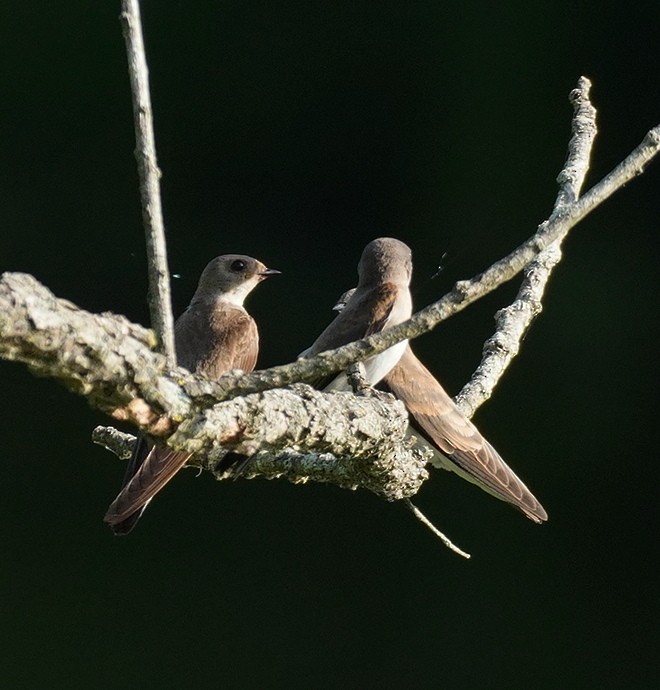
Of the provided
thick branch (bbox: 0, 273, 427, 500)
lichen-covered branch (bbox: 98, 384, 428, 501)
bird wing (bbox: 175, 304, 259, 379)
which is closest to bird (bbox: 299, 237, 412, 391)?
bird wing (bbox: 175, 304, 259, 379)

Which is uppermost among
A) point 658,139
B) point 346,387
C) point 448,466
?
point 658,139

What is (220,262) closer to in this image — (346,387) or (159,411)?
(346,387)

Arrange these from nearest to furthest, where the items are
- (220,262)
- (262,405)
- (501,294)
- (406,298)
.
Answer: (262,405) < (406,298) < (220,262) < (501,294)

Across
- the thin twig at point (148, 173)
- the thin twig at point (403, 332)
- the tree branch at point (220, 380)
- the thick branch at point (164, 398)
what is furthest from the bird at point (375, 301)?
the thin twig at point (148, 173)

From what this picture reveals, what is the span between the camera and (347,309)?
3252 millimetres

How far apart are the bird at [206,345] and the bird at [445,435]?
0.28 metres

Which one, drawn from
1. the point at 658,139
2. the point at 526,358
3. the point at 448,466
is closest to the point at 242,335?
the point at 448,466

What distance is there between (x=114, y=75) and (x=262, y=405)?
450cm

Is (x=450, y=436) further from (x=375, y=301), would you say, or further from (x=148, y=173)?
(x=148, y=173)

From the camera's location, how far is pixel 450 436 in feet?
10.7

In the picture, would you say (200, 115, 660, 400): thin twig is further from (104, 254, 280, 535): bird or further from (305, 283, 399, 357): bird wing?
(305, 283, 399, 357): bird wing

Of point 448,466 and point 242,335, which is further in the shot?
point 448,466

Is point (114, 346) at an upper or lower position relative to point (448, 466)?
upper

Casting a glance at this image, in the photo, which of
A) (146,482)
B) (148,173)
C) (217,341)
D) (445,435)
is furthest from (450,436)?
(148,173)
